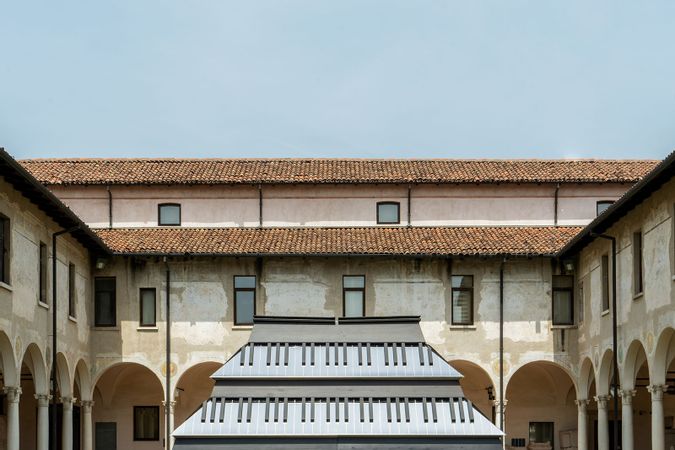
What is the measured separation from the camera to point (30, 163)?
145 ft

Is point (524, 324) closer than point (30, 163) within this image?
Yes

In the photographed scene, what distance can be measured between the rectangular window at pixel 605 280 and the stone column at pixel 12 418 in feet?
54.9

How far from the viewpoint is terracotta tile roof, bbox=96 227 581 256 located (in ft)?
125

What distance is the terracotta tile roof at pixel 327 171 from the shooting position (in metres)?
42.0

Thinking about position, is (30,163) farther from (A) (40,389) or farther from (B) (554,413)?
(B) (554,413)

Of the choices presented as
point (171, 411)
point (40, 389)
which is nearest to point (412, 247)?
point (171, 411)

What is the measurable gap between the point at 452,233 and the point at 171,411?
1139cm

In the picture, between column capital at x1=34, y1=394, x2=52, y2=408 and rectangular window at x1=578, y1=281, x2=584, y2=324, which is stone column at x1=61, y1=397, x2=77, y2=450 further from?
rectangular window at x1=578, y1=281, x2=584, y2=324

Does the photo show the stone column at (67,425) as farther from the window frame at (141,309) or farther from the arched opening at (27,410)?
the window frame at (141,309)

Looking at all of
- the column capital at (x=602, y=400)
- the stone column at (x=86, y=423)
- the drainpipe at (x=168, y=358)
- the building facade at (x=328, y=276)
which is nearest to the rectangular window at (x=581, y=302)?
the building facade at (x=328, y=276)

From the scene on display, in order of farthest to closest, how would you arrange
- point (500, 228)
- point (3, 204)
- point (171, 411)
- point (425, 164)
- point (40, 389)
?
point (425, 164), point (500, 228), point (171, 411), point (40, 389), point (3, 204)

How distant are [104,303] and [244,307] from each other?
15.3ft

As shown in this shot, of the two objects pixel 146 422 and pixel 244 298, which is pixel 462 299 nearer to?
pixel 244 298

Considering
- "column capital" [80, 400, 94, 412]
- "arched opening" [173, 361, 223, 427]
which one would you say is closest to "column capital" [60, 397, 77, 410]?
"column capital" [80, 400, 94, 412]
